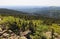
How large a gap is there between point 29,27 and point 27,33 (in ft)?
11.5

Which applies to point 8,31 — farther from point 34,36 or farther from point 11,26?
point 34,36

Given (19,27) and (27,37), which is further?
(19,27)

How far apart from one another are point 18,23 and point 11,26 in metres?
2.84

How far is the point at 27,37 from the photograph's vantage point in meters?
34.6

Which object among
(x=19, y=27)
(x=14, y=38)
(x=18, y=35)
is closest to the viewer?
(x=14, y=38)

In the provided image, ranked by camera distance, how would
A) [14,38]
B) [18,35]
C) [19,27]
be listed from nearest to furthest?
[14,38] < [18,35] < [19,27]

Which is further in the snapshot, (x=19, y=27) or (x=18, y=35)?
(x=19, y=27)

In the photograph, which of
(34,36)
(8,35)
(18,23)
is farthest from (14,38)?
(18,23)

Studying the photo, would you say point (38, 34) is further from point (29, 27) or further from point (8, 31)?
point (8, 31)

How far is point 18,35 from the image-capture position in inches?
1401

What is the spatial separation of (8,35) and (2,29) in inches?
124

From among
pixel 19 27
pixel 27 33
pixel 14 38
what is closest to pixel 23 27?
pixel 19 27

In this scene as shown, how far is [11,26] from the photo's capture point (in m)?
37.7

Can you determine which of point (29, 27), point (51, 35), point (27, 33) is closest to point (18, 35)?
point (27, 33)
